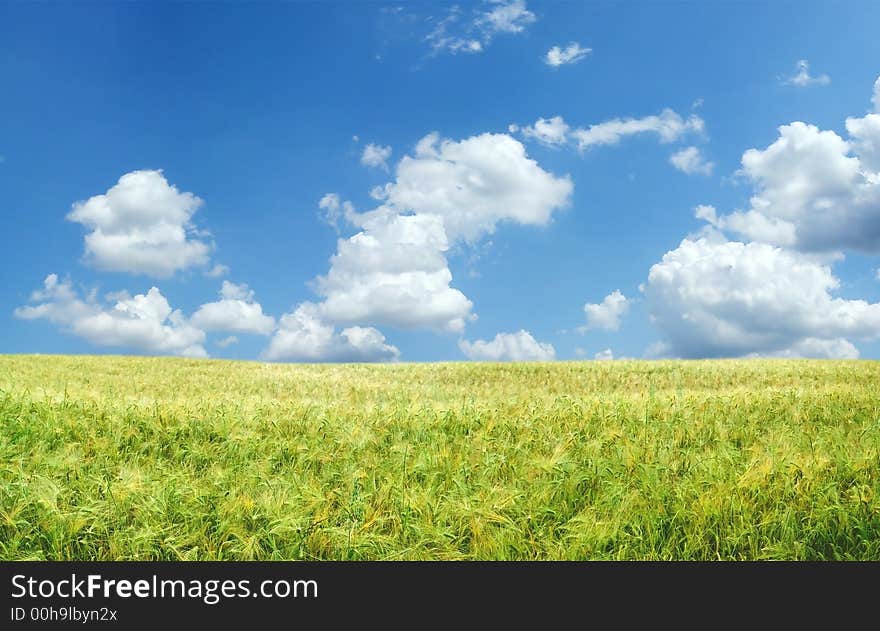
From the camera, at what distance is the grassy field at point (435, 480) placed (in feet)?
16.4

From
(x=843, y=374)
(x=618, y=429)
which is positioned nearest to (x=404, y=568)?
(x=618, y=429)

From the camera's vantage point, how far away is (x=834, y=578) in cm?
446

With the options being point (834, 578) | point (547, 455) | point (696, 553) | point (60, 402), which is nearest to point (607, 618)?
point (696, 553)

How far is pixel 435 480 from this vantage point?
6.24 meters

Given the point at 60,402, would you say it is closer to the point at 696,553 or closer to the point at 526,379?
the point at 696,553

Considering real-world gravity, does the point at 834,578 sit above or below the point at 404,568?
below

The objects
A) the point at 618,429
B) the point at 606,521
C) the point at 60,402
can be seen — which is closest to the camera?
the point at 606,521

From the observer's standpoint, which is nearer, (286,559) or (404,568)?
(404,568)

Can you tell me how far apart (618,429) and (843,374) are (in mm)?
17623

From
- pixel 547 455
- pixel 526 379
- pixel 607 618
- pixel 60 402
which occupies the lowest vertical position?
pixel 607 618

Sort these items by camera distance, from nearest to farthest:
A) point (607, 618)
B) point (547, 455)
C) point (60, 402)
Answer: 1. point (607, 618)
2. point (547, 455)
3. point (60, 402)

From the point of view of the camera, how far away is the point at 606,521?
17.0 ft

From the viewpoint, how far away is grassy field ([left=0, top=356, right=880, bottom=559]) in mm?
5004

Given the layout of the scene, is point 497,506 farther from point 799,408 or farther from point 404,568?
point 799,408
